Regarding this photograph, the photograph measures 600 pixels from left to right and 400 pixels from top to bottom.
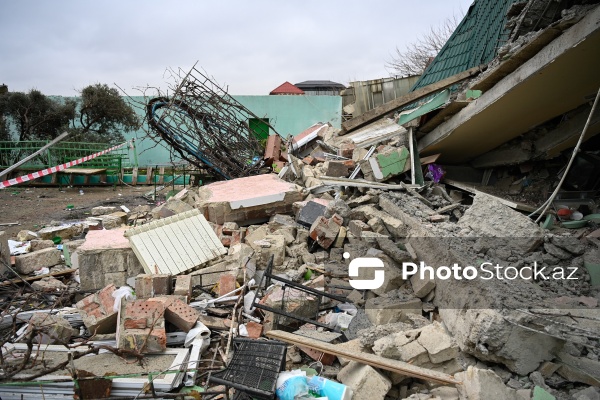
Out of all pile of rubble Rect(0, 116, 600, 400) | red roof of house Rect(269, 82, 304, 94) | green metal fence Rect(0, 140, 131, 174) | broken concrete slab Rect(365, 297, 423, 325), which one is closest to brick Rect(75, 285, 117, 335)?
pile of rubble Rect(0, 116, 600, 400)

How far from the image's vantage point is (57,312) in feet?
14.7

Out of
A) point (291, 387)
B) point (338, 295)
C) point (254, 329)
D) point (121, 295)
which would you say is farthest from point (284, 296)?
point (121, 295)

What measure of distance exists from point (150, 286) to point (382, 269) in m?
2.43

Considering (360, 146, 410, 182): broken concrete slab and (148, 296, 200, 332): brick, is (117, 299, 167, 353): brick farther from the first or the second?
(360, 146, 410, 182): broken concrete slab

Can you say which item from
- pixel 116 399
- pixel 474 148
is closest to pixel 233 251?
pixel 116 399

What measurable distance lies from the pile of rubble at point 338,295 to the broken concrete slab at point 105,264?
0.01 meters

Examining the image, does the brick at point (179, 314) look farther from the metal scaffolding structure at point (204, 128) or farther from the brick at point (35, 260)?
the metal scaffolding structure at point (204, 128)

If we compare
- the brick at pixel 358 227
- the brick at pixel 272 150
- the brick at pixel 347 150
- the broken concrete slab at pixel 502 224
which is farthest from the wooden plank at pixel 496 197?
the brick at pixel 272 150

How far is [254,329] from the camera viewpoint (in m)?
4.06

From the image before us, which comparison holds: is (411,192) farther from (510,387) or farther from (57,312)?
(57,312)

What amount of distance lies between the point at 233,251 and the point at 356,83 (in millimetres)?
11099

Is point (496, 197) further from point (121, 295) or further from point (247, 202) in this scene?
point (121, 295)

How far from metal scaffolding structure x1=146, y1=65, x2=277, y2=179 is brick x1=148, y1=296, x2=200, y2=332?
494cm

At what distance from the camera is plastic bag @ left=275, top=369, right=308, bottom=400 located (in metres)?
3.11
